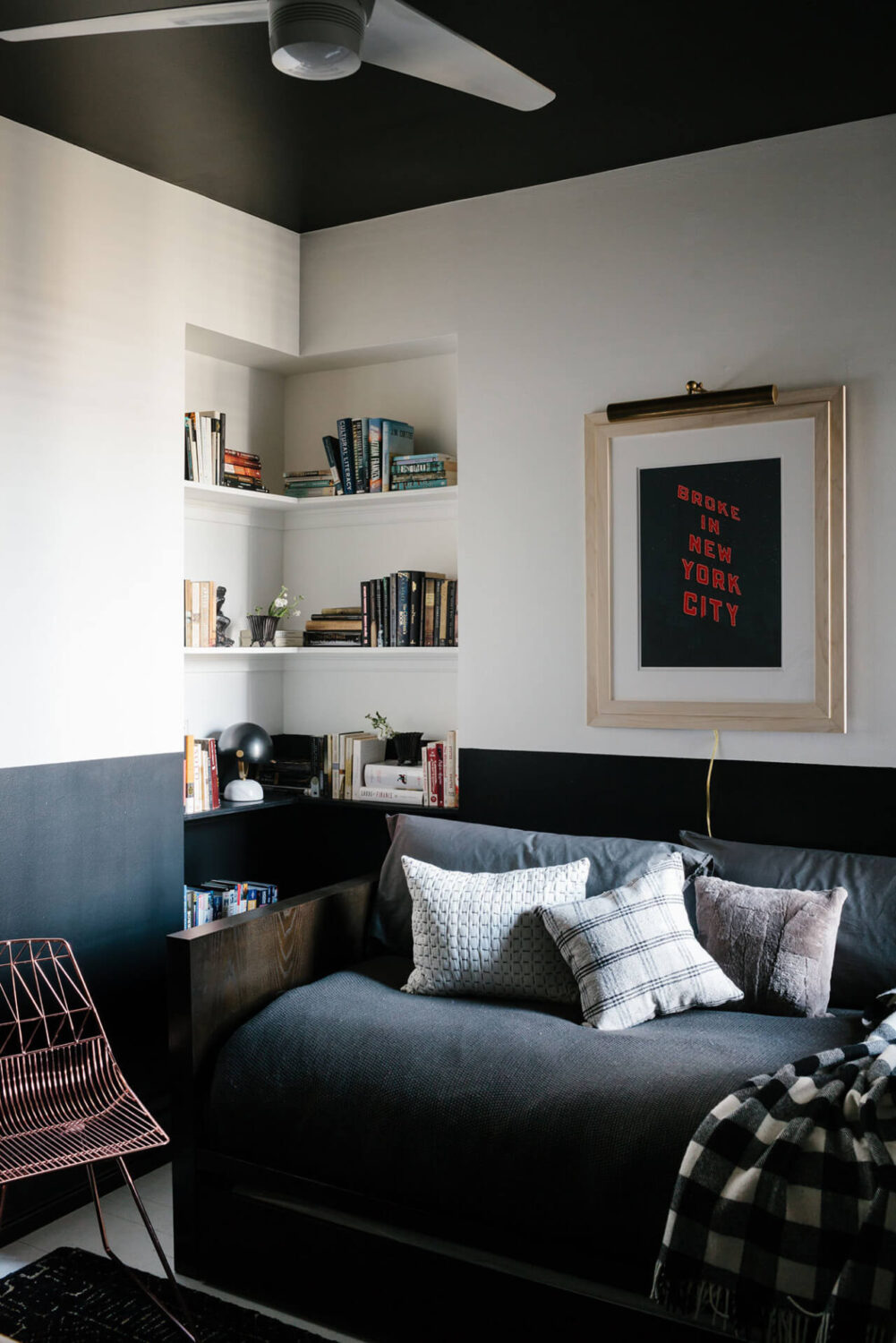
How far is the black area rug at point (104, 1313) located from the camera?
8.14 ft

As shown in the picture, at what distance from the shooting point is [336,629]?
13.4 feet

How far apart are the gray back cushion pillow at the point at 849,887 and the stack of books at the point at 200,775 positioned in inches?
62.9

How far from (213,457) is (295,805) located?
1.20 m

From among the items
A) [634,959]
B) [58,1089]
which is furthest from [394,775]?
[58,1089]

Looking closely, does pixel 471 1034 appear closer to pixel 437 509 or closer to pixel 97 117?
pixel 437 509

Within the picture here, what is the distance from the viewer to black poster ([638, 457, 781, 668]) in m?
3.18

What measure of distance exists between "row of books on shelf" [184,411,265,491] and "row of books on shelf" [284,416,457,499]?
24cm

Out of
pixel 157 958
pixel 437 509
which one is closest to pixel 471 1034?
pixel 157 958

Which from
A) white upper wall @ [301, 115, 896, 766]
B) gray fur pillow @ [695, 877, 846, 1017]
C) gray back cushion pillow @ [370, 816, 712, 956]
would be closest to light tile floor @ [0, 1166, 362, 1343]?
gray back cushion pillow @ [370, 816, 712, 956]

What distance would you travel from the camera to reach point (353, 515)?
13.7 feet

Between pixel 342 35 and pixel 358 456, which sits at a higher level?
pixel 342 35

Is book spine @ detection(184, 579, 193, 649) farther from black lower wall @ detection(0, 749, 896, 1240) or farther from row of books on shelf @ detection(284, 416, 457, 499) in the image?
row of books on shelf @ detection(284, 416, 457, 499)

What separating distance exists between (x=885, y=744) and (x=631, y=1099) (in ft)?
4.17

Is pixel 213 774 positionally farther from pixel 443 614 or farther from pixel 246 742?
pixel 443 614
